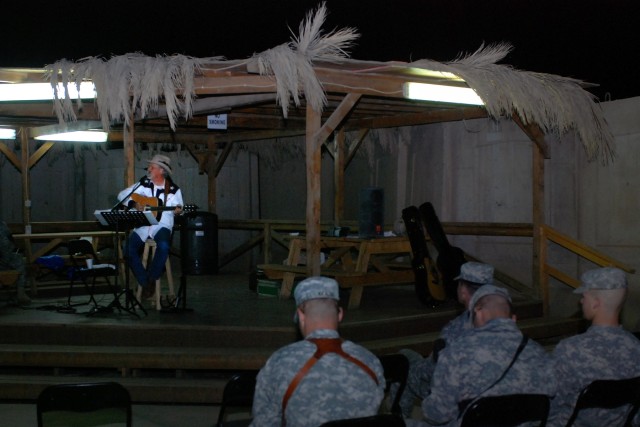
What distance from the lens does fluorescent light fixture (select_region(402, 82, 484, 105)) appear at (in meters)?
→ 8.17

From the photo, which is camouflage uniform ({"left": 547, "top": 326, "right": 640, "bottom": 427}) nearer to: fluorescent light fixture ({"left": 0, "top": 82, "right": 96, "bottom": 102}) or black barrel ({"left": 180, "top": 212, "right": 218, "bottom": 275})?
fluorescent light fixture ({"left": 0, "top": 82, "right": 96, "bottom": 102})

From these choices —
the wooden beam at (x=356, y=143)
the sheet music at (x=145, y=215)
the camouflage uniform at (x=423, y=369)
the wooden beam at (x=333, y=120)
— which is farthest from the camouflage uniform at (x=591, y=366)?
the wooden beam at (x=356, y=143)

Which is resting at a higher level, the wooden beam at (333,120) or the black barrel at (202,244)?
the wooden beam at (333,120)

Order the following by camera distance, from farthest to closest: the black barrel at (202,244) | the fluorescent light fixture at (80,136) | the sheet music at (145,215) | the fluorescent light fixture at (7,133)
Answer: the black barrel at (202,244)
the fluorescent light fixture at (7,133)
the fluorescent light fixture at (80,136)
the sheet music at (145,215)

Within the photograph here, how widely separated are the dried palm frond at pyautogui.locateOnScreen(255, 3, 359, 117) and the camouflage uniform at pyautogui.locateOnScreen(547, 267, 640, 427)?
359cm

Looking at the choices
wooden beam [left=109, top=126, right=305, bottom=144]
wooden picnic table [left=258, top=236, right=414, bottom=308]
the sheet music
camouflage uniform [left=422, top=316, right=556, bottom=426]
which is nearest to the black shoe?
the sheet music

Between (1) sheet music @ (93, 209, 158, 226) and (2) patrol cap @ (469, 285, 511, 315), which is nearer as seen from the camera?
(2) patrol cap @ (469, 285, 511, 315)

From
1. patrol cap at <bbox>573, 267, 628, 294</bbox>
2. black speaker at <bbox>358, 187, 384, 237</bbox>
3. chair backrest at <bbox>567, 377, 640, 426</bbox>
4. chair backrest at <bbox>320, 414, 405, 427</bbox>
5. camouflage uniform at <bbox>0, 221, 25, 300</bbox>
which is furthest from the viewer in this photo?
black speaker at <bbox>358, 187, 384, 237</bbox>

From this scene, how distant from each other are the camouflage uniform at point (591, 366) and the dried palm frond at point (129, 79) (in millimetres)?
4122

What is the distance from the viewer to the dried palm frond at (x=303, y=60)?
7195 millimetres

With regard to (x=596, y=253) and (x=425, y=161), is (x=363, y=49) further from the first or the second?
(x=596, y=253)

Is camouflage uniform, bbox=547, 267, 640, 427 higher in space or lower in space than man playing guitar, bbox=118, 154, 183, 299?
lower

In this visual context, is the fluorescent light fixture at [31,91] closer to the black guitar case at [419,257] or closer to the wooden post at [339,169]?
the black guitar case at [419,257]

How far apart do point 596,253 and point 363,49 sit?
13.0 m
